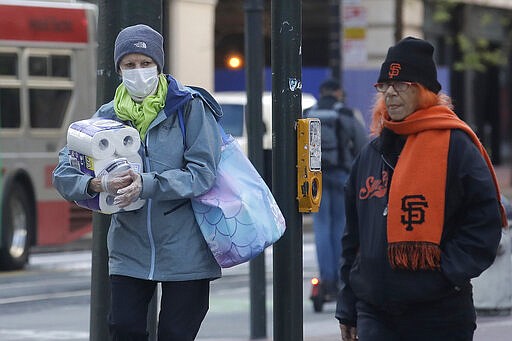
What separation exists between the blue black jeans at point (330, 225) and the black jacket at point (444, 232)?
6518 mm

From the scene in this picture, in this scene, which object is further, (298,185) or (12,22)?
(12,22)

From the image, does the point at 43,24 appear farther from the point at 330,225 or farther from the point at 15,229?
the point at 330,225

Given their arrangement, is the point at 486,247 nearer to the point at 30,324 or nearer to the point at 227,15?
the point at 30,324

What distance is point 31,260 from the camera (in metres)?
17.9

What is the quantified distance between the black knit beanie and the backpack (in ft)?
22.1

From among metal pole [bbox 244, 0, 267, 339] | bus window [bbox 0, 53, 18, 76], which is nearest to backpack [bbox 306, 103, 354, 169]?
metal pole [bbox 244, 0, 267, 339]

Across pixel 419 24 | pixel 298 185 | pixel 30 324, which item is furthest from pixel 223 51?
pixel 298 185

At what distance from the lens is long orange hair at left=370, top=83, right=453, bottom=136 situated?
17.3 feet

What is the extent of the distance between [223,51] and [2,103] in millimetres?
14671

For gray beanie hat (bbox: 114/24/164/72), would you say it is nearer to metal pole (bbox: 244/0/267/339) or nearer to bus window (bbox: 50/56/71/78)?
metal pole (bbox: 244/0/267/339)

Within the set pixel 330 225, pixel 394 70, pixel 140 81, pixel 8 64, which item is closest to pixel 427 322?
pixel 394 70

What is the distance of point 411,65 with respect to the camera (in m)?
5.29

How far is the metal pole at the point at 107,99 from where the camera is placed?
6637mm

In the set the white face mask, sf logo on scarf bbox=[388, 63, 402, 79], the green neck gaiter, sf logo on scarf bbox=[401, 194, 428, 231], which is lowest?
sf logo on scarf bbox=[401, 194, 428, 231]
